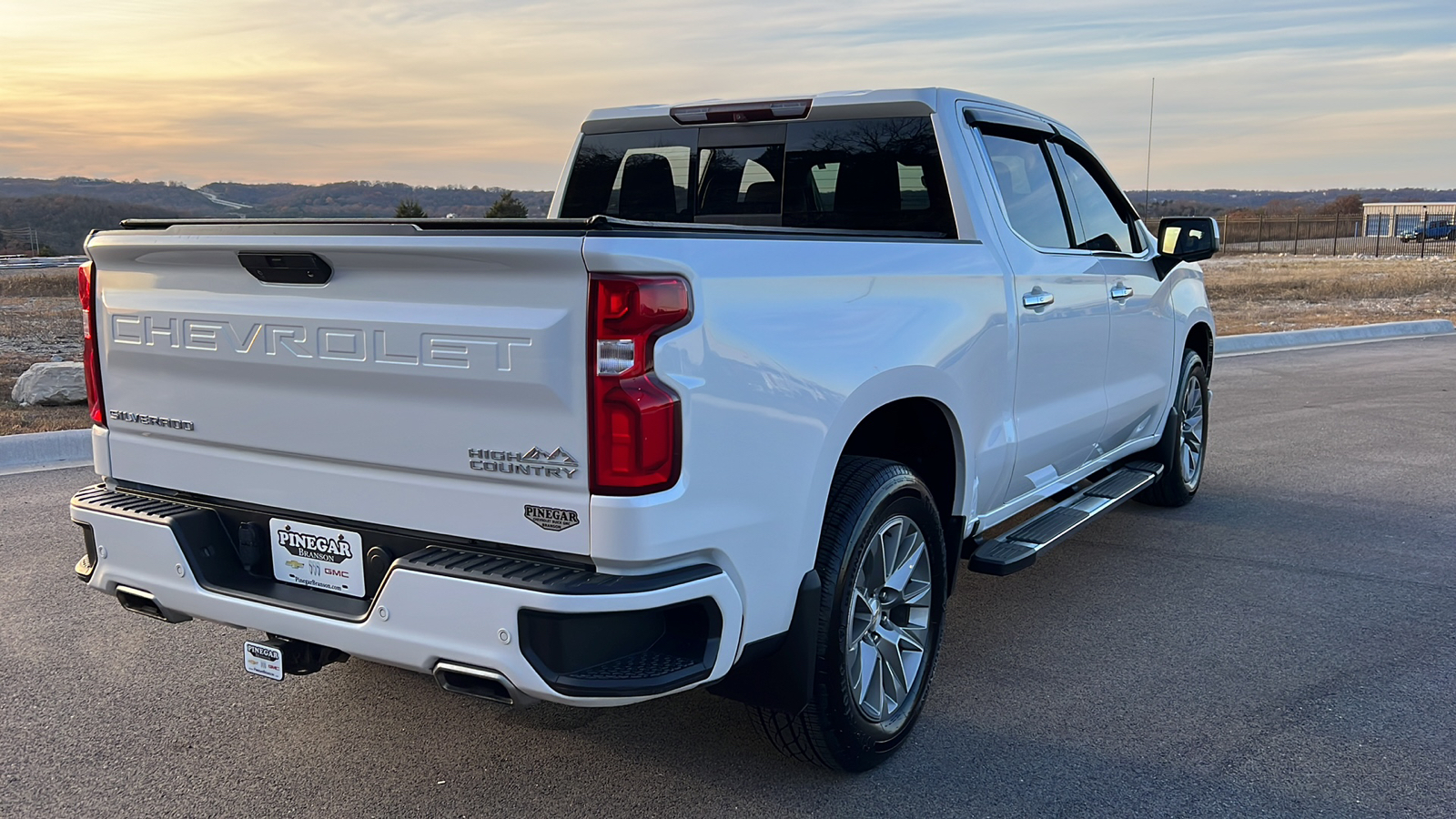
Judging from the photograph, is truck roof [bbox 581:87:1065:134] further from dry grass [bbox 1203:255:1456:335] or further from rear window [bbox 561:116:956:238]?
dry grass [bbox 1203:255:1456:335]

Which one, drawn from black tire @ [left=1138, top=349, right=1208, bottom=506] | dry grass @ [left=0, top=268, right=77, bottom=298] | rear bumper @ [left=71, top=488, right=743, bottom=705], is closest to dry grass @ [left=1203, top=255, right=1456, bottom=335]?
black tire @ [left=1138, top=349, right=1208, bottom=506]

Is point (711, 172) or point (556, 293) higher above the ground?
point (711, 172)

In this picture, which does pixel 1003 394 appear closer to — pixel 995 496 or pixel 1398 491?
pixel 995 496

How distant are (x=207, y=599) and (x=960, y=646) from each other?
8.96 ft

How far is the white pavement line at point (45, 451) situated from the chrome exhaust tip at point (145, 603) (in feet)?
15.4

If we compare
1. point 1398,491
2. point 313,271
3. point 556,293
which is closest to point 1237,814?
point 556,293

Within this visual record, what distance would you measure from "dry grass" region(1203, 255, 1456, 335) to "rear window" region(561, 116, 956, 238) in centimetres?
1460

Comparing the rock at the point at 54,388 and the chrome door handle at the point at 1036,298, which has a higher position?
the chrome door handle at the point at 1036,298

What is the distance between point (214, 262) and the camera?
330 cm

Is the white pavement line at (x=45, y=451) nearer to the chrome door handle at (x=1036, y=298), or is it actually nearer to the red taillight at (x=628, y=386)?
the chrome door handle at (x=1036, y=298)

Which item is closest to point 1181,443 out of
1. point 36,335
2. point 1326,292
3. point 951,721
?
point 951,721

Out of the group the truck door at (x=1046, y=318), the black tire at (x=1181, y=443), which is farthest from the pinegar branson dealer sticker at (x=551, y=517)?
the black tire at (x=1181, y=443)

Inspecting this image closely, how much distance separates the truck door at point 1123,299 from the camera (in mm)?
5422

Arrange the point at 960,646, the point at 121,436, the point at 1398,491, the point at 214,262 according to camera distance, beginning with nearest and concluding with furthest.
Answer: the point at 214,262 → the point at 121,436 → the point at 960,646 → the point at 1398,491
